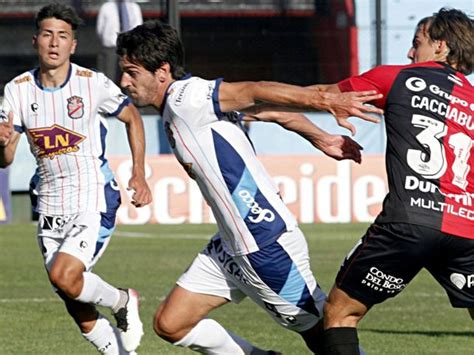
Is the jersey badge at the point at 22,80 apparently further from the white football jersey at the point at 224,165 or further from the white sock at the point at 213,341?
the white sock at the point at 213,341

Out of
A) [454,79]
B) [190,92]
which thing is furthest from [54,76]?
[454,79]

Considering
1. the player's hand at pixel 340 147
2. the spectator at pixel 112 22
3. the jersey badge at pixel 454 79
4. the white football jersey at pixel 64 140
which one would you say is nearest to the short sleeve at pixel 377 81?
the jersey badge at pixel 454 79

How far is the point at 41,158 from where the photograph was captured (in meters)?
8.60

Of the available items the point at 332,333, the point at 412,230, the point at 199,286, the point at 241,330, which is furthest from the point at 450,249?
the point at 241,330

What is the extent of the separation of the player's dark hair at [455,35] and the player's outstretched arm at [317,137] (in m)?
0.67

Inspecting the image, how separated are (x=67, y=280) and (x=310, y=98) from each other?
2.39m

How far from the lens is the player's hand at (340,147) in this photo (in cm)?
691

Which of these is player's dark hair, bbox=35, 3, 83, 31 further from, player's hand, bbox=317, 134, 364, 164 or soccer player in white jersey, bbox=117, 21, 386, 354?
player's hand, bbox=317, 134, 364, 164

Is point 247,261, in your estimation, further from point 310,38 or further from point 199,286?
point 310,38

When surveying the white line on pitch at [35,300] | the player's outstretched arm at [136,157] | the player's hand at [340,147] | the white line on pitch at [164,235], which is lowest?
the white line on pitch at [164,235]

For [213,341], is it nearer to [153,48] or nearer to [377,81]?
[153,48]

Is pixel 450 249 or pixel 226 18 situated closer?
pixel 450 249

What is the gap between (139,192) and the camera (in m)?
8.27

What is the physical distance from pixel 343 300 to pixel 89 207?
7.95 ft
